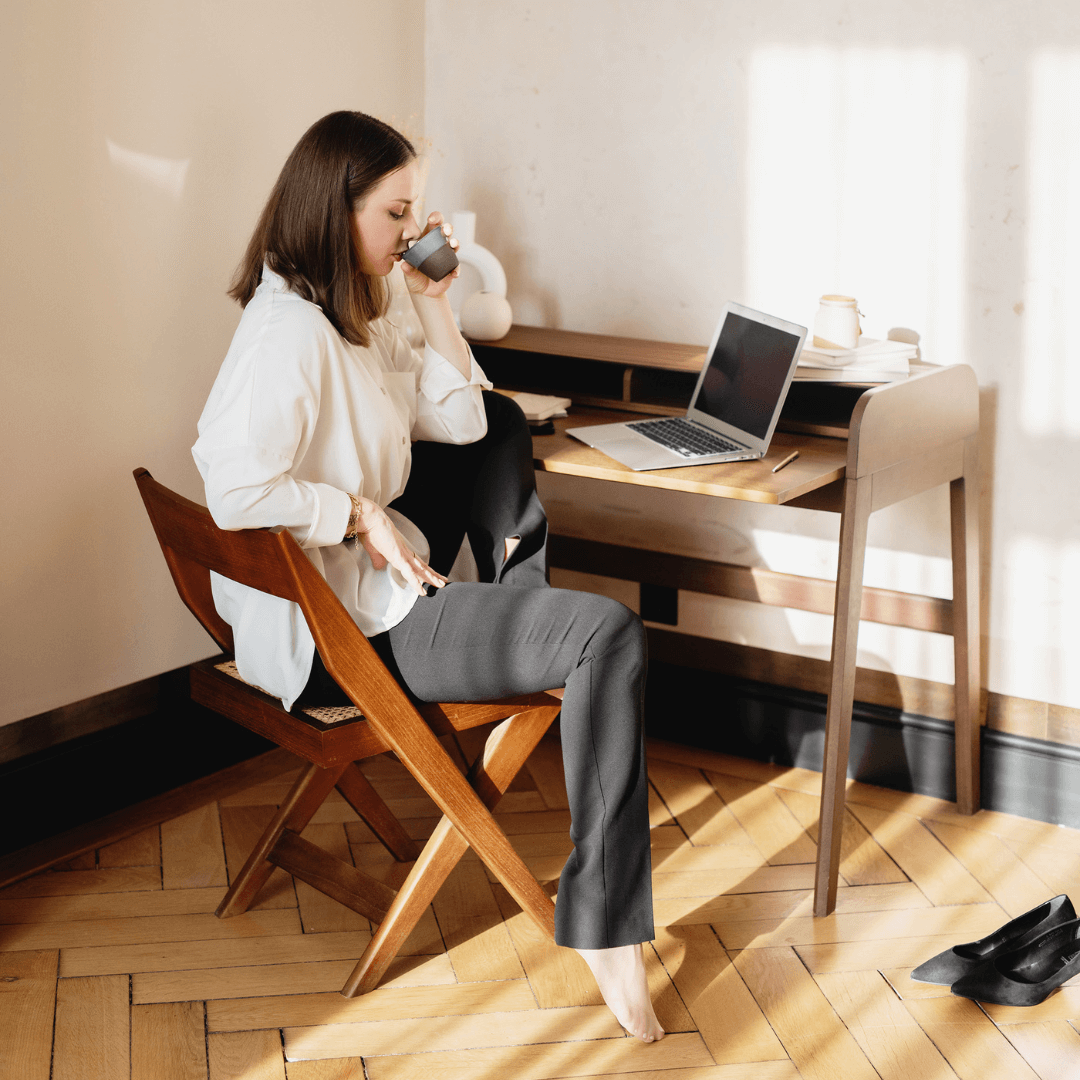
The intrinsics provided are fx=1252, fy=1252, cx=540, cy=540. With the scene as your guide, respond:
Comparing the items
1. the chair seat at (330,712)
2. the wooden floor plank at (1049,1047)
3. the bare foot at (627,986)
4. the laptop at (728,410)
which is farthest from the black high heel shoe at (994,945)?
the chair seat at (330,712)

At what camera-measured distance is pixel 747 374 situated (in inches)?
92.7

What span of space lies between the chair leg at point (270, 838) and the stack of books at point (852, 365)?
1142 millimetres

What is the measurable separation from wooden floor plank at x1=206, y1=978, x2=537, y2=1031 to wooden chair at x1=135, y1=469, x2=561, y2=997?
36 millimetres

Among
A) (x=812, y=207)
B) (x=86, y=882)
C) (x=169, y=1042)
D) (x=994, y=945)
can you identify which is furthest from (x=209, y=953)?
(x=812, y=207)

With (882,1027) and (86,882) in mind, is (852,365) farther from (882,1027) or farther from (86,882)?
(86,882)

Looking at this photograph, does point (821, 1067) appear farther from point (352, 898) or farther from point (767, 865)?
point (352, 898)

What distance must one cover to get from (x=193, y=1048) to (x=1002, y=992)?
4.14 feet

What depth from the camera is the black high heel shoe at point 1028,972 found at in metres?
2.00

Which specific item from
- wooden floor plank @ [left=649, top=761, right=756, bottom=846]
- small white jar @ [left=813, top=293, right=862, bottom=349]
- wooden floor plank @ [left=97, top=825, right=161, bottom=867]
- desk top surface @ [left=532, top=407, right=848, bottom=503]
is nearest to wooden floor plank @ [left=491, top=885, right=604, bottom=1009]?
wooden floor plank @ [left=649, top=761, right=756, bottom=846]

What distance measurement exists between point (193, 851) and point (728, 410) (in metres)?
1.34

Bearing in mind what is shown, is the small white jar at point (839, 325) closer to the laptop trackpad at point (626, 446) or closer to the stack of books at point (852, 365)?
the stack of books at point (852, 365)

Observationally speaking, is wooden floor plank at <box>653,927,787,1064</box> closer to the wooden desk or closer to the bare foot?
the bare foot

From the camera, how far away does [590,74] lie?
281cm

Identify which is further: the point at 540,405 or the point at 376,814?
the point at 540,405
